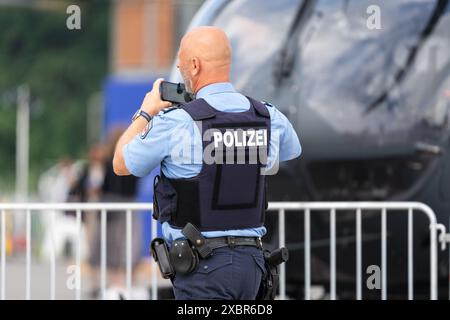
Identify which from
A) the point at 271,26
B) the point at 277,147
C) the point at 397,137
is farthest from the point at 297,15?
the point at 277,147

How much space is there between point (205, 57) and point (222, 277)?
92cm

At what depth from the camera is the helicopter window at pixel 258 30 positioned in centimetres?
757

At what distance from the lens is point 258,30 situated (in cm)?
762

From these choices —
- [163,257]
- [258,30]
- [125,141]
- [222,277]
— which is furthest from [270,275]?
[258,30]

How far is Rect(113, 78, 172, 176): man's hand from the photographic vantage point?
460 cm

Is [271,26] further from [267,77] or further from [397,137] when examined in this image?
[397,137]

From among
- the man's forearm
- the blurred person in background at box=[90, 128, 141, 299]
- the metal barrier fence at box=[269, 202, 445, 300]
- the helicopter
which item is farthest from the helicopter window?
the man's forearm

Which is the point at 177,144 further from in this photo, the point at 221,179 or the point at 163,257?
the point at 163,257

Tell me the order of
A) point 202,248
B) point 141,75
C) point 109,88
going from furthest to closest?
point 141,75 < point 109,88 < point 202,248

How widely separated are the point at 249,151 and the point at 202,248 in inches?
17.8

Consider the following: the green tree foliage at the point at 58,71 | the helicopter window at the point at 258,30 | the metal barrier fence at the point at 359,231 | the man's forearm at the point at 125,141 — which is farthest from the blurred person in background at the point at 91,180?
the green tree foliage at the point at 58,71

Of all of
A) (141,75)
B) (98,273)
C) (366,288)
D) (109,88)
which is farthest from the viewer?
(141,75)

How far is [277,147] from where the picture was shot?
186 inches

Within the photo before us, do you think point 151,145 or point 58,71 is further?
point 58,71
